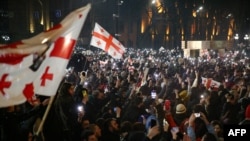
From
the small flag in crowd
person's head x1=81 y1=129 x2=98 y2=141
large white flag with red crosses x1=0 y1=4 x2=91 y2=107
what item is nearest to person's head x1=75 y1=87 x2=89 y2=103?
person's head x1=81 y1=129 x2=98 y2=141

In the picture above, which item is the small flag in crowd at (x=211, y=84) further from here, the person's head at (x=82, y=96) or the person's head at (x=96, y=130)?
the person's head at (x=96, y=130)

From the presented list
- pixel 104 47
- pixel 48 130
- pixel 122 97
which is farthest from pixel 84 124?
pixel 104 47

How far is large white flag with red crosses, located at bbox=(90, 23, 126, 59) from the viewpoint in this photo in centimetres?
1179

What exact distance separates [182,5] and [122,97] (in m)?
79.8

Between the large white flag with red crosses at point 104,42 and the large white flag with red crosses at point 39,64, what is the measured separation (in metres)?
6.42

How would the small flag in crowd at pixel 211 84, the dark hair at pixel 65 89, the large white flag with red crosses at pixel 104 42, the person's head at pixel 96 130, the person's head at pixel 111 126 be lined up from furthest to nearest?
the small flag in crowd at pixel 211 84 → the large white flag with red crosses at pixel 104 42 → the dark hair at pixel 65 89 → the person's head at pixel 111 126 → the person's head at pixel 96 130

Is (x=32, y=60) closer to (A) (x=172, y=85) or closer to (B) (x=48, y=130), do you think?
(B) (x=48, y=130)

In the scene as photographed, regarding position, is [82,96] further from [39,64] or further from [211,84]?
[211,84]

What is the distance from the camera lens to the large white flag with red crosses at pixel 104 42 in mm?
11789

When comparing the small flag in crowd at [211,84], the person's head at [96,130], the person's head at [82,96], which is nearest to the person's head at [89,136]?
the person's head at [96,130]

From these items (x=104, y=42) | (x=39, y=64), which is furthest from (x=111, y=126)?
(x=104, y=42)

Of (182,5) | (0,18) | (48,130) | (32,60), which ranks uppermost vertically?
(182,5)

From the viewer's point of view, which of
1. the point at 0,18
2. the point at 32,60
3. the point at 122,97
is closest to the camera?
the point at 32,60

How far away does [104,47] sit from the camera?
472 inches
